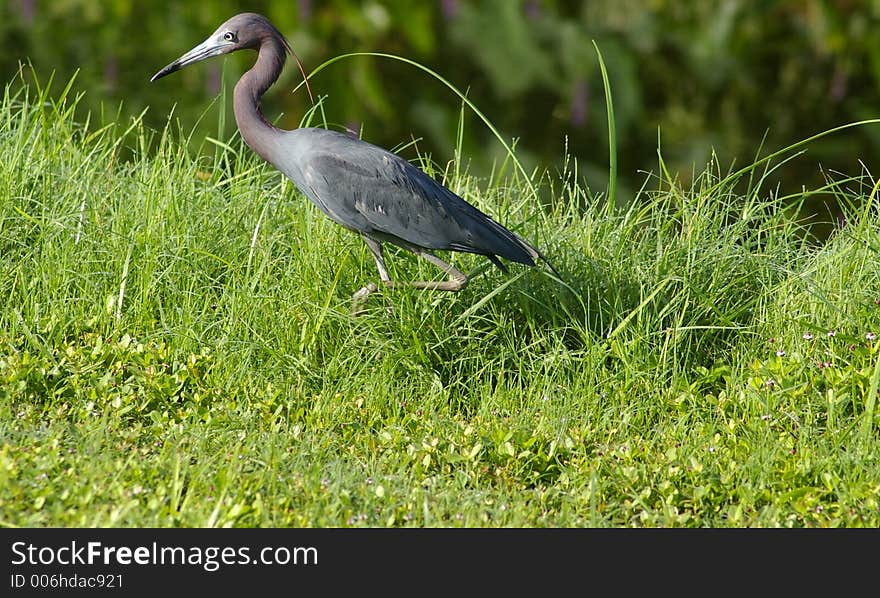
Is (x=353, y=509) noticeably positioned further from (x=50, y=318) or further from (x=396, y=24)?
(x=396, y=24)

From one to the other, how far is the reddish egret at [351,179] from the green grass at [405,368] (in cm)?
25

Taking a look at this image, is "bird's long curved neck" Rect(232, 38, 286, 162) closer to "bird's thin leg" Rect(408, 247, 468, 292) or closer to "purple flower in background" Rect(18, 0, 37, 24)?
"bird's thin leg" Rect(408, 247, 468, 292)

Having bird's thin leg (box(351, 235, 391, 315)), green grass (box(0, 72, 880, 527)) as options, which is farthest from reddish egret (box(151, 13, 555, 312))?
green grass (box(0, 72, 880, 527))

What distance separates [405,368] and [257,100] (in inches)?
42.4

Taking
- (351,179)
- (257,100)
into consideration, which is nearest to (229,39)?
(257,100)

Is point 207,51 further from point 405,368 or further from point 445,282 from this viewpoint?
point 405,368

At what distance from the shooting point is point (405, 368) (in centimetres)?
391

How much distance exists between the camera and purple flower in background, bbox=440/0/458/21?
660 centimetres

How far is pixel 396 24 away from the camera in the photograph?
6.08 metres

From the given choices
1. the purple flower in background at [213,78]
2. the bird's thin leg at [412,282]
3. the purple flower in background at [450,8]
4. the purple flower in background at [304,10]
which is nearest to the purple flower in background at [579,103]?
the purple flower in background at [450,8]

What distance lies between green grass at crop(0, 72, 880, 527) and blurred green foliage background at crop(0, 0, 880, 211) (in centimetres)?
171

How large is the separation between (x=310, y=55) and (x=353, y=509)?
12.0ft

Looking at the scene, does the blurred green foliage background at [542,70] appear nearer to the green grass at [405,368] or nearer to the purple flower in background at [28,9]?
the purple flower in background at [28,9]

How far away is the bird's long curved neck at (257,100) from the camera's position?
3729 millimetres
